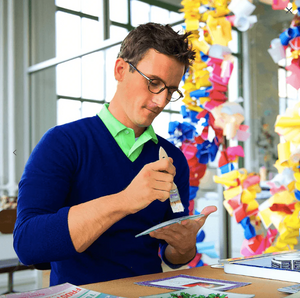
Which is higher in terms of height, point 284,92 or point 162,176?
point 284,92

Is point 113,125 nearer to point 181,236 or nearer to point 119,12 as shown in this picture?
point 181,236

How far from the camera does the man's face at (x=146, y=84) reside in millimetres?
1212

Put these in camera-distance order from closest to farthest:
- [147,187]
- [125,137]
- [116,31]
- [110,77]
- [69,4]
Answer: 1. [147,187]
2. [125,137]
3. [116,31]
4. [110,77]
5. [69,4]

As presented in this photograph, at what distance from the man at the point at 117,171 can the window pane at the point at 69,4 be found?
9.61 ft

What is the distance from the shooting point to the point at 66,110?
4254 mm

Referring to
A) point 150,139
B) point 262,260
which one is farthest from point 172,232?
point 150,139

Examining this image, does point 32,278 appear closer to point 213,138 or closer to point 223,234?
point 223,234

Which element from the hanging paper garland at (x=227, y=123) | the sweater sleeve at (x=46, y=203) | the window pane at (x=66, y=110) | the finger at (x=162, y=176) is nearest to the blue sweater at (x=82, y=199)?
the sweater sleeve at (x=46, y=203)

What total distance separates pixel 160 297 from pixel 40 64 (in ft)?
12.1

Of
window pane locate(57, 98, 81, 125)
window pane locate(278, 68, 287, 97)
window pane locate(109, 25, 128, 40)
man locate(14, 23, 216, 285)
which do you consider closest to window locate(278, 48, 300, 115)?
window pane locate(278, 68, 287, 97)

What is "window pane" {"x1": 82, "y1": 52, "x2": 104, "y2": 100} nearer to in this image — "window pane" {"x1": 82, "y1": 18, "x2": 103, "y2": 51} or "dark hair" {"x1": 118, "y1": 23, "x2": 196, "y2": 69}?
"window pane" {"x1": 82, "y1": 18, "x2": 103, "y2": 51}

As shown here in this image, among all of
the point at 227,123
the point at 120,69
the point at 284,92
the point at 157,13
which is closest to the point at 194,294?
the point at 120,69

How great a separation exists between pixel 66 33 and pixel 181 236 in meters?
3.48

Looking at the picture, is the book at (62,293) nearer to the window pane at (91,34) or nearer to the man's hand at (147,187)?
the man's hand at (147,187)
